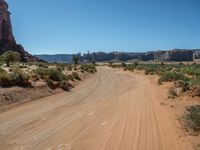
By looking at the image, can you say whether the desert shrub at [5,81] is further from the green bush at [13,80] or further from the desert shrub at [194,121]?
the desert shrub at [194,121]

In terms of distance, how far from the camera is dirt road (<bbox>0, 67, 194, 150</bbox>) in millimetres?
9242

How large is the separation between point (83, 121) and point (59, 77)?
14.5 m

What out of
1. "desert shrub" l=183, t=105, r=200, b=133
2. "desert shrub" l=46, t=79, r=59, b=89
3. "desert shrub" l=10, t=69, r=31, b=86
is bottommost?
"desert shrub" l=46, t=79, r=59, b=89

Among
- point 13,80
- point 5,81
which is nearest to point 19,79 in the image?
point 13,80

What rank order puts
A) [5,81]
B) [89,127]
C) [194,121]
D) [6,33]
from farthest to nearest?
[6,33]
[5,81]
[89,127]
[194,121]

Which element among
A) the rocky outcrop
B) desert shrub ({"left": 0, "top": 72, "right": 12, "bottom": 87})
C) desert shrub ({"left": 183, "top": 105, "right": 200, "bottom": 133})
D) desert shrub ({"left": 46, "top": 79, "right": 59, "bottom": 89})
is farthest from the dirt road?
the rocky outcrop

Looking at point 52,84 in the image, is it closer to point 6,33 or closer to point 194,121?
point 194,121

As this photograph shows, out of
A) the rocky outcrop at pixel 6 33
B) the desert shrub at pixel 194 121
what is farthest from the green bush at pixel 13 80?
the rocky outcrop at pixel 6 33

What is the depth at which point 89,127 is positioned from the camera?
11.5 metres

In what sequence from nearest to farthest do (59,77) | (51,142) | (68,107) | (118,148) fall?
1. (118,148)
2. (51,142)
3. (68,107)
4. (59,77)

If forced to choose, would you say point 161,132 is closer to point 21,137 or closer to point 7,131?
point 21,137

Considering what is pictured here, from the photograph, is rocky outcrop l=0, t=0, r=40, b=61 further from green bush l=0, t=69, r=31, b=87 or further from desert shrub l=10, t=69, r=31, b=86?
green bush l=0, t=69, r=31, b=87

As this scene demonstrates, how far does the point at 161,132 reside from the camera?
10.5m

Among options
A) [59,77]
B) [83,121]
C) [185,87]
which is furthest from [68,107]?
[59,77]
